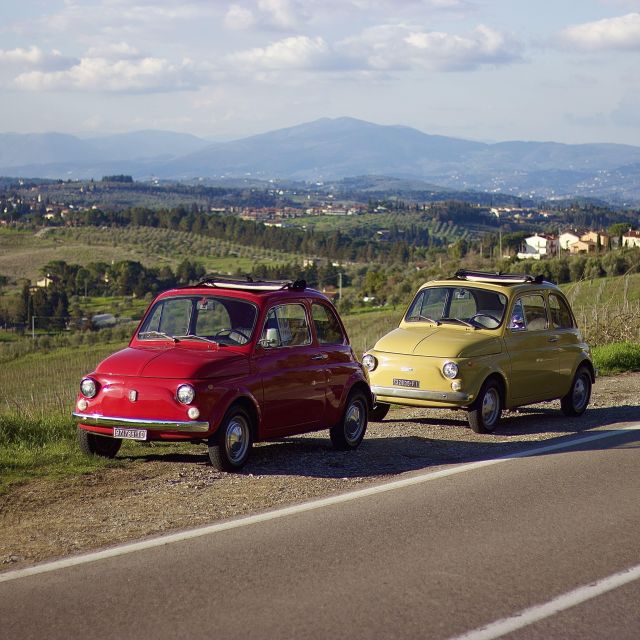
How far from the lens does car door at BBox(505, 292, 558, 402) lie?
44.5 feet

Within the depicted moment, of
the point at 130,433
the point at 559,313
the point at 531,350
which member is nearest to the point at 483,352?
the point at 531,350

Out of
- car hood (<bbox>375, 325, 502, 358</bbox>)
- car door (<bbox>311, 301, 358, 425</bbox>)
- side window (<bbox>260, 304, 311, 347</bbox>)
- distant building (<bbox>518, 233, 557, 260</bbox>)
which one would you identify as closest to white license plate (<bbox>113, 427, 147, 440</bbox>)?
side window (<bbox>260, 304, 311, 347</bbox>)

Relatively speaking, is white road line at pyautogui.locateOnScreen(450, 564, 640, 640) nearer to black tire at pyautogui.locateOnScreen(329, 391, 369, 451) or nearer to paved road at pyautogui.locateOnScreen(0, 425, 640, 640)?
paved road at pyautogui.locateOnScreen(0, 425, 640, 640)

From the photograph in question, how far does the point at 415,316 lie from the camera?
557 inches

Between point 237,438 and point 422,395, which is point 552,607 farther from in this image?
point 422,395

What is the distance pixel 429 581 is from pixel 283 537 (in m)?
1.36

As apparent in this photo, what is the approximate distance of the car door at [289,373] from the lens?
34.4 ft

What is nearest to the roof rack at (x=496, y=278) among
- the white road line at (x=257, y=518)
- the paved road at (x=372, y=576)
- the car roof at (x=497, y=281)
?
the car roof at (x=497, y=281)

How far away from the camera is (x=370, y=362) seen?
43.8ft

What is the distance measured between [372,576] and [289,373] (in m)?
4.38

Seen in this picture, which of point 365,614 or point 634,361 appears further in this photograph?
point 634,361

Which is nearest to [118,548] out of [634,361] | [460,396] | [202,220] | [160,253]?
[460,396]

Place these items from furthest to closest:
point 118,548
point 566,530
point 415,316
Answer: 1. point 415,316
2. point 566,530
3. point 118,548

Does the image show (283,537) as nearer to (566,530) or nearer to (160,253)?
(566,530)
